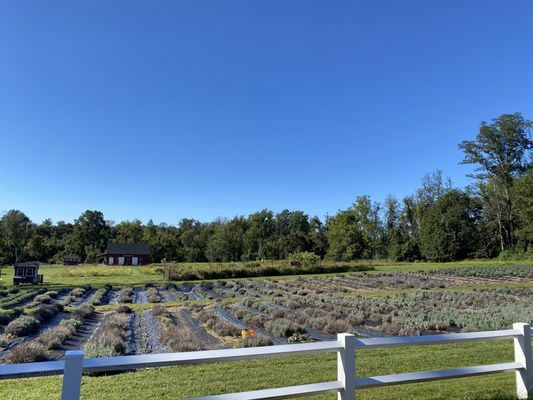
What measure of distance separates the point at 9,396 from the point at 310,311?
398 inches

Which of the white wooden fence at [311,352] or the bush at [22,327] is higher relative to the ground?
the white wooden fence at [311,352]

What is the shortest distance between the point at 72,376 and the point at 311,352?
1862mm

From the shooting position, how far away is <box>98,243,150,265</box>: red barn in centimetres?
6384

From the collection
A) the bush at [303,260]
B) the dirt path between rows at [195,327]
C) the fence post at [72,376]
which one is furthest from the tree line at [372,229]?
the fence post at [72,376]

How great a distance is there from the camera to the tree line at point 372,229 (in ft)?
174

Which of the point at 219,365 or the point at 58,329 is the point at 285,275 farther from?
the point at 219,365

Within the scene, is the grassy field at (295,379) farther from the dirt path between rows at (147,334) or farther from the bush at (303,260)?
the bush at (303,260)

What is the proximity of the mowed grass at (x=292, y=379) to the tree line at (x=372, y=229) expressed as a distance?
47.3 meters

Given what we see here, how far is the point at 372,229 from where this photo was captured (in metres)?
63.8

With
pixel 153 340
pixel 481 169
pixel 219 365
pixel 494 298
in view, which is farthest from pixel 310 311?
pixel 481 169

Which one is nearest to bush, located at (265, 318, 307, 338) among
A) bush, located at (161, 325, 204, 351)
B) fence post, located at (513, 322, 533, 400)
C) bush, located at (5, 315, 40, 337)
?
bush, located at (161, 325, 204, 351)

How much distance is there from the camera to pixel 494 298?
17.8 meters

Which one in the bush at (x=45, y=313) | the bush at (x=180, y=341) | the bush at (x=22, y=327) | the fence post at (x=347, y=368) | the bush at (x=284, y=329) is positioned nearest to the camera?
the fence post at (x=347, y=368)

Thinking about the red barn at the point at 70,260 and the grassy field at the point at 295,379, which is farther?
the red barn at the point at 70,260
